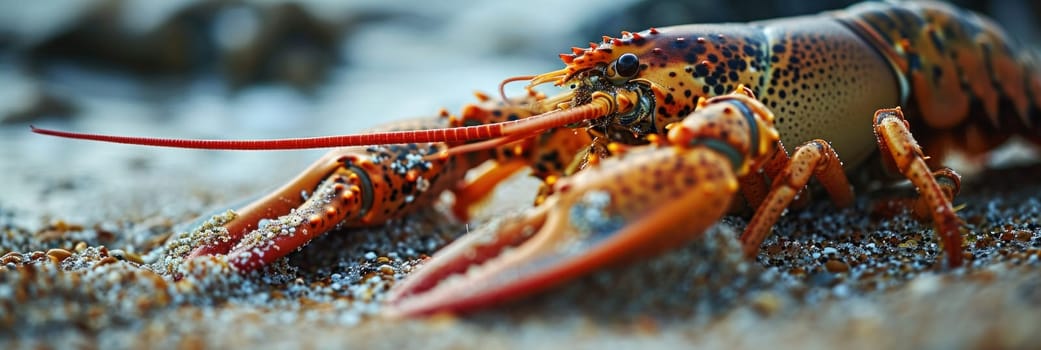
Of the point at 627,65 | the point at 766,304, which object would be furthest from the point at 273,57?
the point at 766,304

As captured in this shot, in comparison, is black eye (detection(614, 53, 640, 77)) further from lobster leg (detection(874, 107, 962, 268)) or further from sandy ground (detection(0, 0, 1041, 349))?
lobster leg (detection(874, 107, 962, 268))

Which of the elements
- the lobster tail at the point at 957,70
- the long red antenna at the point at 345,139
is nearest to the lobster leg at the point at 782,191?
the long red antenna at the point at 345,139

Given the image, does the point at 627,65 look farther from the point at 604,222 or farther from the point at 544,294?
the point at 544,294

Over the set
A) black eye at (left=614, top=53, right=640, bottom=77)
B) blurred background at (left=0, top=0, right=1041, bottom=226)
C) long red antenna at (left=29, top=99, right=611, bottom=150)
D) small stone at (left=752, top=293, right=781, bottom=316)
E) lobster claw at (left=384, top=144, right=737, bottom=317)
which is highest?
blurred background at (left=0, top=0, right=1041, bottom=226)

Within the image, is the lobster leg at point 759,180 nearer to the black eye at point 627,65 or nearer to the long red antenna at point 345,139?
the black eye at point 627,65

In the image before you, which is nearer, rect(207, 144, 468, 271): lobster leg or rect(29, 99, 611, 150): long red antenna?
rect(29, 99, 611, 150): long red antenna

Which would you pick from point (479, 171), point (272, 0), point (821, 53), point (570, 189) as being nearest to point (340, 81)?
point (272, 0)

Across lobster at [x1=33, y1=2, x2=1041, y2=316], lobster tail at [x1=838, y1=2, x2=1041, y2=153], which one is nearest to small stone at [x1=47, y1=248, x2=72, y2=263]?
lobster at [x1=33, y1=2, x2=1041, y2=316]
